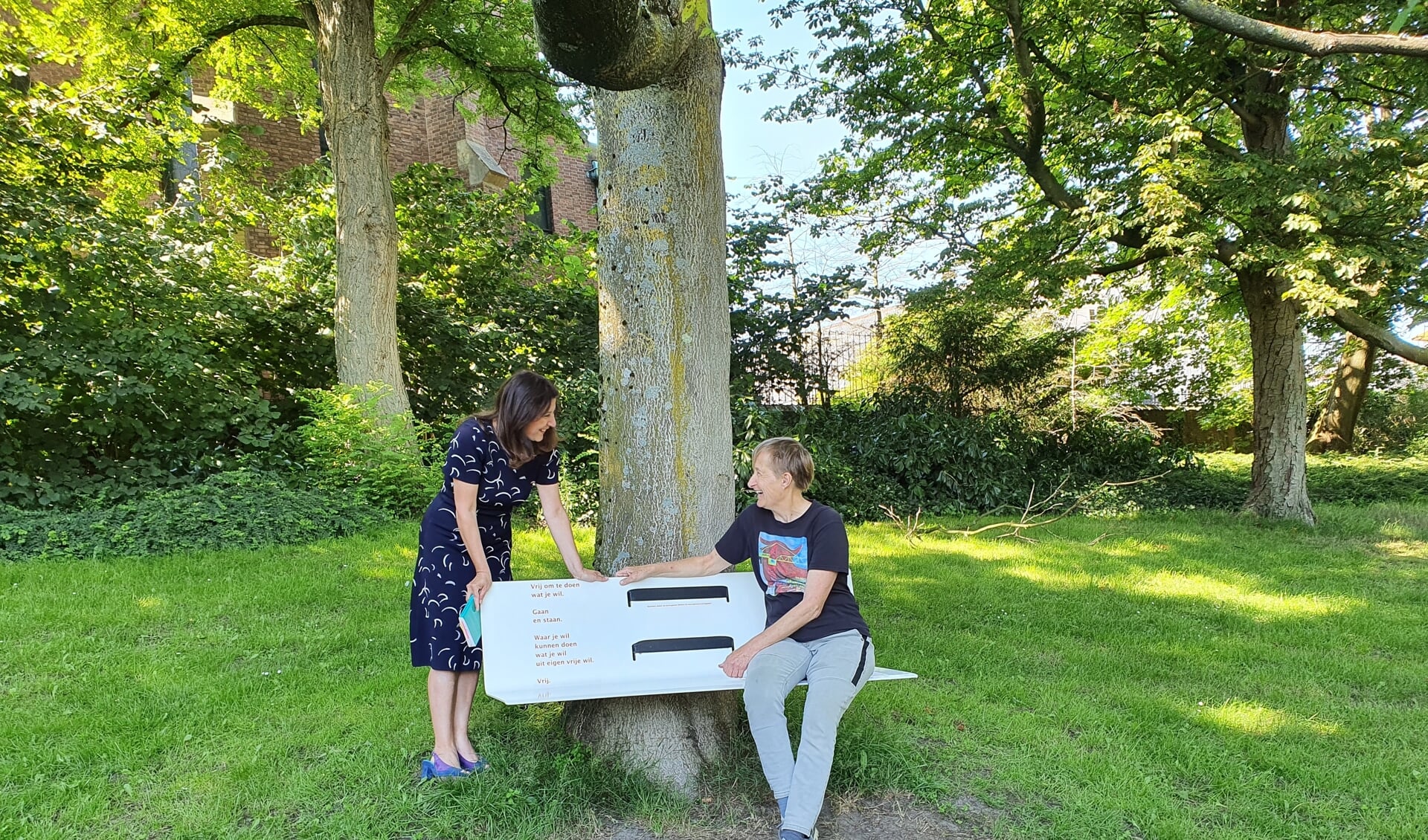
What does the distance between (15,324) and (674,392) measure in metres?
7.66

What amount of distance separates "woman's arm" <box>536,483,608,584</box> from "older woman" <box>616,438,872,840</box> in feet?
0.49

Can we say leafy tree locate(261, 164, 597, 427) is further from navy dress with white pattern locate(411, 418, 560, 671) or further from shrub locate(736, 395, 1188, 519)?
navy dress with white pattern locate(411, 418, 560, 671)

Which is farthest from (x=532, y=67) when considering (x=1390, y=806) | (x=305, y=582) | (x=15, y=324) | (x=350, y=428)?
(x=1390, y=806)

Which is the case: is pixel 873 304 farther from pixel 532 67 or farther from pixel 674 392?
pixel 674 392

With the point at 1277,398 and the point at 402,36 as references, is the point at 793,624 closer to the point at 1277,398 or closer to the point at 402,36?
the point at 1277,398

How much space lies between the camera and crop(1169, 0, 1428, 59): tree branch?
11.1ft

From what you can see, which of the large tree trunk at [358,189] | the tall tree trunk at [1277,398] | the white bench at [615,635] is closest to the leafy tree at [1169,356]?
the tall tree trunk at [1277,398]

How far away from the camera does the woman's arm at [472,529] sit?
310cm

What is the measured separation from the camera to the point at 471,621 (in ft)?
10.5

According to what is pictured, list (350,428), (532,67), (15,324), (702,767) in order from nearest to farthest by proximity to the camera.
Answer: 1. (702,767)
2. (15,324)
3. (350,428)
4. (532,67)

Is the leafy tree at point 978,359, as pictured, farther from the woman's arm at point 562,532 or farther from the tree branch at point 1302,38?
the woman's arm at point 562,532

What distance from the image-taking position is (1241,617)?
18.2 feet

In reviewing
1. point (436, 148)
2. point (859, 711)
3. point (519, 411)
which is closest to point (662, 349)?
point (519, 411)

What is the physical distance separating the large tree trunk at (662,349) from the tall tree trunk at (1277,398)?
841 cm
